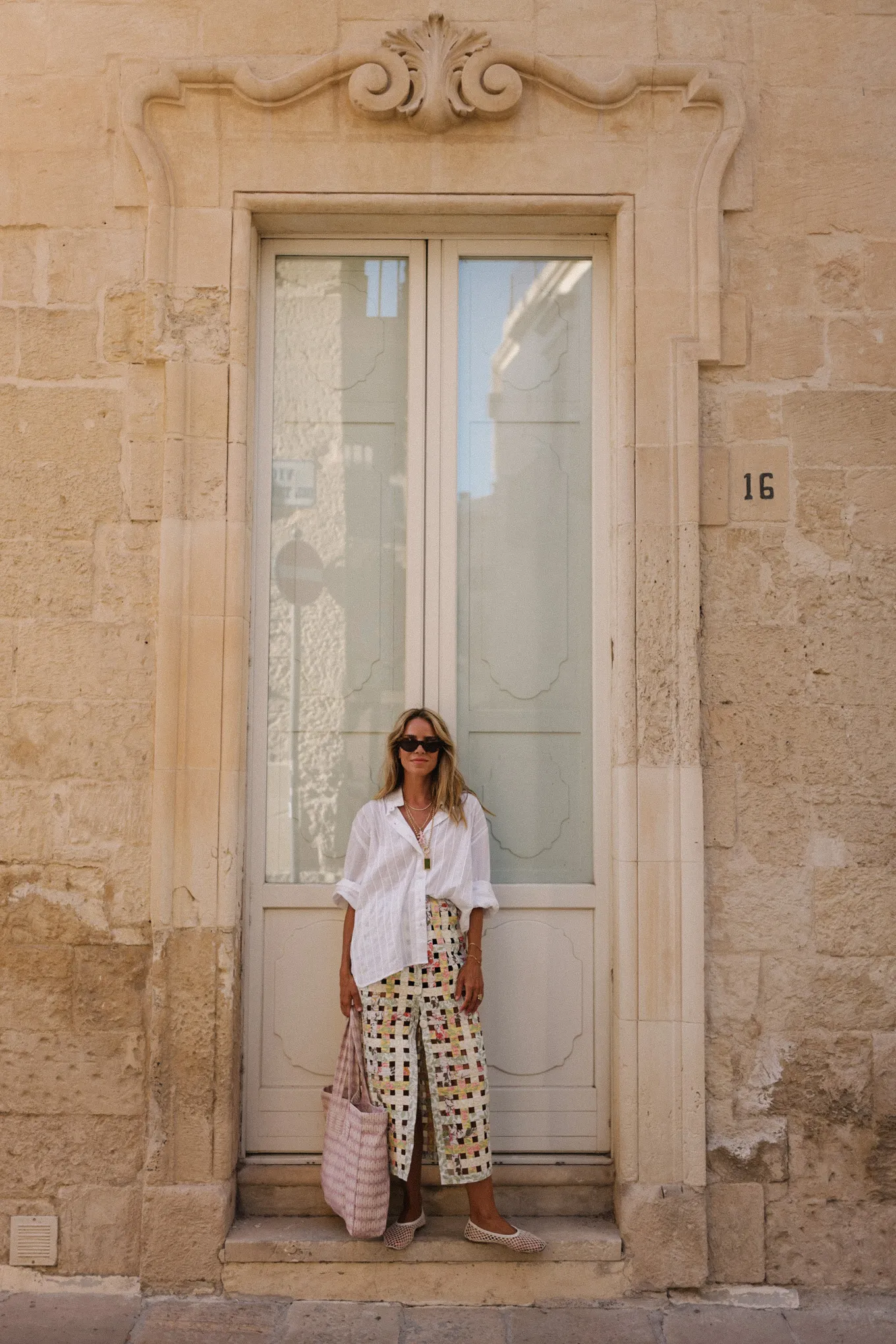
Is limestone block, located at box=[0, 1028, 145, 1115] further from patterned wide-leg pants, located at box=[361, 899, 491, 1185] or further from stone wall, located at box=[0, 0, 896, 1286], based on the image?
patterned wide-leg pants, located at box=[361, 899, 491, 1185]

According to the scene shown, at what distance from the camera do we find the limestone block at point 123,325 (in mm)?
3990

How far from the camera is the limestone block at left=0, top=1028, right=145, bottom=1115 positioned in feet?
12.6

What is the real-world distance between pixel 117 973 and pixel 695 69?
145 inches

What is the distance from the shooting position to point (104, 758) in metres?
3.93

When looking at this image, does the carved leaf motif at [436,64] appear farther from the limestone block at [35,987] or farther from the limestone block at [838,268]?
the limestone block at [35,987]

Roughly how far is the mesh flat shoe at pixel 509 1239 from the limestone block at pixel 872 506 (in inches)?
101

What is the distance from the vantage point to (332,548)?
4207 millimetres

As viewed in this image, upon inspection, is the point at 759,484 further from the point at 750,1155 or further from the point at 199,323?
the point at 750,1155

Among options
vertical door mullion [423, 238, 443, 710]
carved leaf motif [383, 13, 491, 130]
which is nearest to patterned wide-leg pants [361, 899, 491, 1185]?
vertical door mullion [423, 238, 443, 710]

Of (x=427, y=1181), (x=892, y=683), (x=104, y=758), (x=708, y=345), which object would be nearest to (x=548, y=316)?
(x=708, y=345)

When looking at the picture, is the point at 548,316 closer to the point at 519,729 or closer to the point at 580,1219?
the point at 519,729

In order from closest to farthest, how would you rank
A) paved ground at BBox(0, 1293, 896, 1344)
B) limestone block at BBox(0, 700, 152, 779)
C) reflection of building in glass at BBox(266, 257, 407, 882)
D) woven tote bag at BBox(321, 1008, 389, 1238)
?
paved ground at BBox(0, 1293, 896, 1344) < woven tote bag at BBox(321, 1008, 389, 1238) < limestone block at BBox(0, 700, 152, 779) < reflection of building in glass at BBox(266, 257, 407, 882)

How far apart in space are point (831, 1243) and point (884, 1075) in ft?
1.89

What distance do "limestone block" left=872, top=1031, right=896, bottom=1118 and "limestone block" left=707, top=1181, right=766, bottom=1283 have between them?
0.50m
